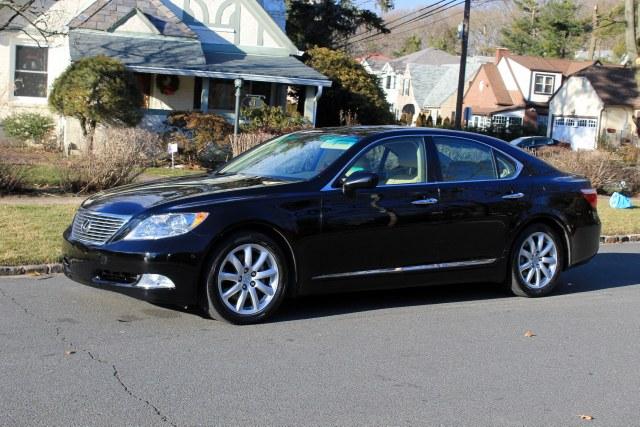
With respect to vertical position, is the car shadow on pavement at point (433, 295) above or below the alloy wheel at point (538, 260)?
below

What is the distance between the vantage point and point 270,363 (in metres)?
5.73

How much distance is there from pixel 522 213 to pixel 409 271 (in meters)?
1.50

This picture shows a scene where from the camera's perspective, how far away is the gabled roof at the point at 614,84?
5078cm

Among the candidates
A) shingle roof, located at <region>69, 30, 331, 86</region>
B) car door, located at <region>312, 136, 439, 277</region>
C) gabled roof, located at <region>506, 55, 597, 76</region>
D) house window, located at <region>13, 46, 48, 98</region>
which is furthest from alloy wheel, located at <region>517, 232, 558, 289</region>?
gabled roof, located at <region>506, 55, 597, 76</region>

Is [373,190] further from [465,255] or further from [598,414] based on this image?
[598,414]

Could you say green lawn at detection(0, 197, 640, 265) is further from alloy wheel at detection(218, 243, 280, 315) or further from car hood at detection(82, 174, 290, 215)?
alloy wheel at detection(218, 243, 280, 315)

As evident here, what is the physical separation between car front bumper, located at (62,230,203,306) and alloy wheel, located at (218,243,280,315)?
26cm

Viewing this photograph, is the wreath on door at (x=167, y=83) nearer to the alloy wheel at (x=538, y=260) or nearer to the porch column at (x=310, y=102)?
the porch column at (x=310, y=102)

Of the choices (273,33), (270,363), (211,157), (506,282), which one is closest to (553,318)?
(506,282)

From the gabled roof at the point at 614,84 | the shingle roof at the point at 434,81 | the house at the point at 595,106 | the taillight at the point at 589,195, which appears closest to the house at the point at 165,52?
the taillight at the point at 589,195

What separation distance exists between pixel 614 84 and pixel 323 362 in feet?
168

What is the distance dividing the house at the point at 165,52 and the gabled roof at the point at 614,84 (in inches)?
1207

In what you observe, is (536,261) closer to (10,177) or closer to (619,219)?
(619,219)

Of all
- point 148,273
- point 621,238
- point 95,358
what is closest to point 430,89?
point 621,238
